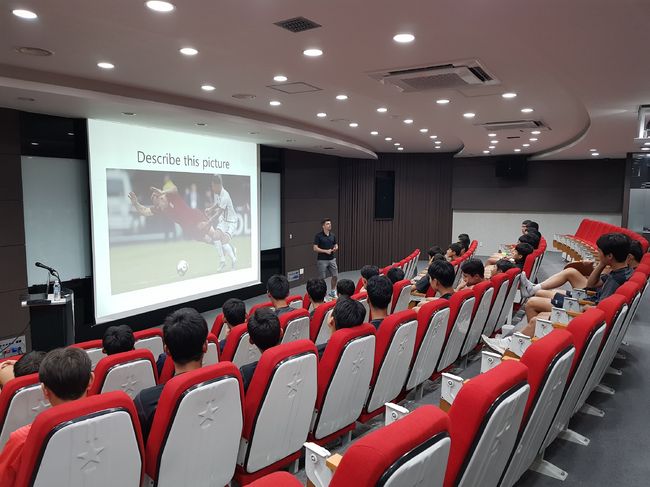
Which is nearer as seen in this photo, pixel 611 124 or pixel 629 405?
pixel 629 405

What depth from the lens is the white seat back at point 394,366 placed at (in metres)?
2.85

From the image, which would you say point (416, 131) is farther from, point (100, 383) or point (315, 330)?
point (100, 383)

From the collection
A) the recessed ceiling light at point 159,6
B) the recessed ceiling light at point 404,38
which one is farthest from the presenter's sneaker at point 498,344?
the recessed ceiling light at point 159,6

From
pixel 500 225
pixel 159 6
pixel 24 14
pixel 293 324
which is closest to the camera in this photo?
pixel 159 6

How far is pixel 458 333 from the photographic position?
142 inches

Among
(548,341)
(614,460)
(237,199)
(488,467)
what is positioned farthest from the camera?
(237,199)

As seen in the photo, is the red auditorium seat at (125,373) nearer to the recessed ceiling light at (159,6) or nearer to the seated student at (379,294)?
the seated student at (379,294)

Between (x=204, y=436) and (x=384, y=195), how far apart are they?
1273cm

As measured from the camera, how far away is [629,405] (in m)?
3.37

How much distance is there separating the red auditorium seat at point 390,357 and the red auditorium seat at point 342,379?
0.39 ft

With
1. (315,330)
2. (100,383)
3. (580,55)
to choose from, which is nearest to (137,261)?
(315,330)

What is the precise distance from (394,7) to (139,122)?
4.74 m

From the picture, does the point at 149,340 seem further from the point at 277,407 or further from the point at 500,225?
the point at 500,225

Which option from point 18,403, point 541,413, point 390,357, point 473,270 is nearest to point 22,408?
point 18,403
